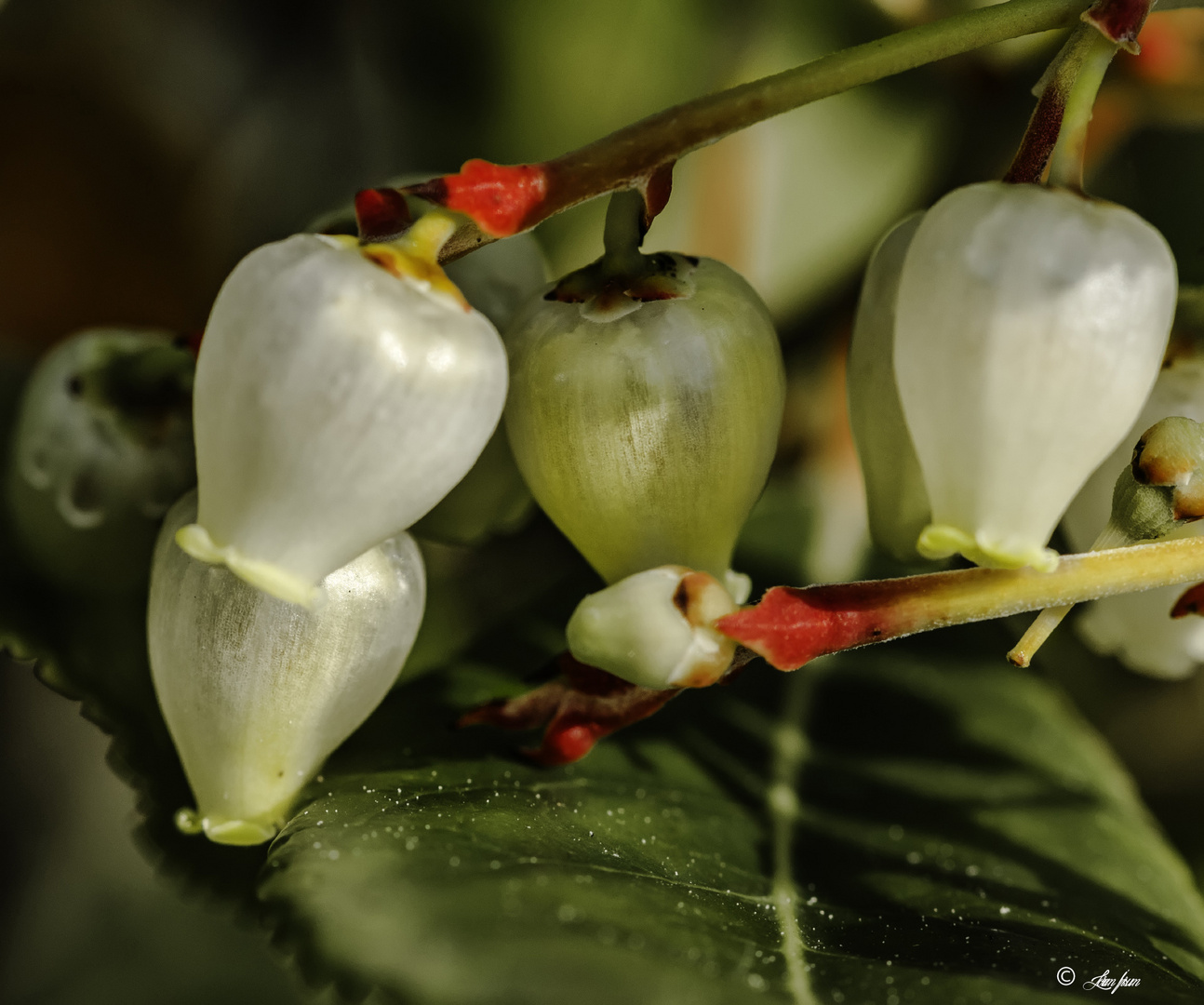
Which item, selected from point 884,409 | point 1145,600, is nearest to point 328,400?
point 884,409

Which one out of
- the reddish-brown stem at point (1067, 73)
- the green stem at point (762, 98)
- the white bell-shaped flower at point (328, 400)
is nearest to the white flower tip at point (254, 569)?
the white bell-shaped flower at point (328, 400)

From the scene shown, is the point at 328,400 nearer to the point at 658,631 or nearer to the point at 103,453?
the point at 658,631

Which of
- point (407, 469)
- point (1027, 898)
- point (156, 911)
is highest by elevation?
point (407, 469)

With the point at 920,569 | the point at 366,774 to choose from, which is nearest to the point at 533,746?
the point at 366,774

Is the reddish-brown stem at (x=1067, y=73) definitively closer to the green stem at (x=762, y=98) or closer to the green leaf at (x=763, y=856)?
the green stem at (x=762, y=98)

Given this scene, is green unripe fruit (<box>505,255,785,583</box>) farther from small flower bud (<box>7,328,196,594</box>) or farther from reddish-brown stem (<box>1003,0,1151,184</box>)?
small flower bud (<box>7,328,196,594</box>)

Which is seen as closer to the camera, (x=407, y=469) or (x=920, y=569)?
(x=407, y=469)

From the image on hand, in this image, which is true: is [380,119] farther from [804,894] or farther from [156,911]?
[156,911]
